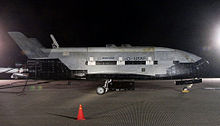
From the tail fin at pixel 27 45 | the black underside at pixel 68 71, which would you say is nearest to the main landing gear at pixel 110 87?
the black underside at pixel 68 71

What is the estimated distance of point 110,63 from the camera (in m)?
12.6

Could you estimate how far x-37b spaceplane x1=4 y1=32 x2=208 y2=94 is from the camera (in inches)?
492

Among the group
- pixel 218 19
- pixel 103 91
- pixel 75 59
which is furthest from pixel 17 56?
pixel 218 19

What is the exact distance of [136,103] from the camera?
33.2 feet

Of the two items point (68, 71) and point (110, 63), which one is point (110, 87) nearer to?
point (110, 63)

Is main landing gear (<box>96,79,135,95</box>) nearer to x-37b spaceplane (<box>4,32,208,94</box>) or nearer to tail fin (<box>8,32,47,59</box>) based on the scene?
x-37b spaceplane (<box>4,32,208,94</box>)

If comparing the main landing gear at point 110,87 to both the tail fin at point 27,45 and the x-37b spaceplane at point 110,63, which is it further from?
the tail fin at point 27,45

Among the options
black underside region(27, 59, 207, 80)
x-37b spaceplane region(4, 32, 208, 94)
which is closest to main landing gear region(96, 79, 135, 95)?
x-37b spaceplane region(4, 32, 208, 94)

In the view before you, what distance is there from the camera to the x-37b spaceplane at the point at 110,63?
41.0 feet

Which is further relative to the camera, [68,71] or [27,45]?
[27,45]

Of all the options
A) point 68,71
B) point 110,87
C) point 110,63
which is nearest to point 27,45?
point 68,71

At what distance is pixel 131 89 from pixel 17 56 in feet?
30.0

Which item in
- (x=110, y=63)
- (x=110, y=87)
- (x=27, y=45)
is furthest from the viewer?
(x=110, y=87)

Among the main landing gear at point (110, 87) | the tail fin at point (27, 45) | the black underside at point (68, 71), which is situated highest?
the tail fin at point (27, 45)
